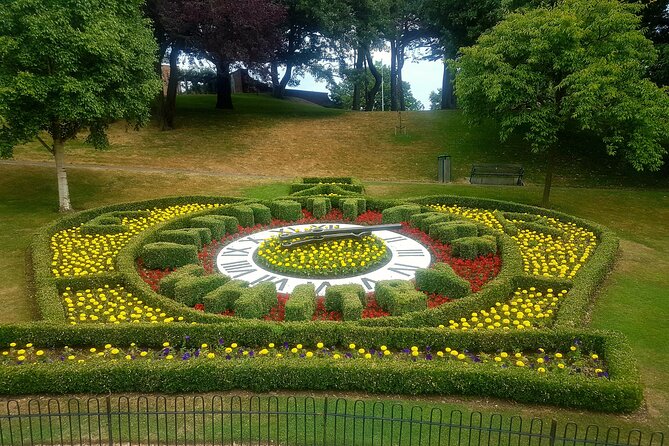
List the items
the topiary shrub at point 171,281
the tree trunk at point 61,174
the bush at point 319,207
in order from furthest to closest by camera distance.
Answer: the tree trunk at point 61,174
the bush at point 319,207
the topiary shrub at point 171,281

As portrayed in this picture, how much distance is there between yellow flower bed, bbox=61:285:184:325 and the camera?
1102 centimetres

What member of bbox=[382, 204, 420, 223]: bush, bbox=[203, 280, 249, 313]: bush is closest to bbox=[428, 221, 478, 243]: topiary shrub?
bbox=[382, 204, 420, 223]: bush

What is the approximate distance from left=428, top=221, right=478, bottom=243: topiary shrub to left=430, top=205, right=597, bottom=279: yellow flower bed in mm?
1390

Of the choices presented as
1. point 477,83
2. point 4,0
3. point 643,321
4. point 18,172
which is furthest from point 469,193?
point 18,172

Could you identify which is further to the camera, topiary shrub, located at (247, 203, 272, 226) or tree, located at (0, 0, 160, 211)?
topiary shrub, located at (247, 203, 272, 226)

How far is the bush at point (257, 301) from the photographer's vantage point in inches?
427

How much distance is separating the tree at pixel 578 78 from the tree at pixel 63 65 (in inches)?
502

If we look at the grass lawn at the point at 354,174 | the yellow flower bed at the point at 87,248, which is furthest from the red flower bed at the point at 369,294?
the grass lawn at the point at 354,174

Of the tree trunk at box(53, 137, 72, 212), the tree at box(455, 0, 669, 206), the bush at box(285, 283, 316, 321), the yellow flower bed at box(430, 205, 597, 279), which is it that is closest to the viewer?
the bush at box(285, 283, 316, 321)

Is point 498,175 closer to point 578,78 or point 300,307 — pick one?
point 578,78

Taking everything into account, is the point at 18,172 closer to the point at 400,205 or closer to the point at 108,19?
the point at 108,19

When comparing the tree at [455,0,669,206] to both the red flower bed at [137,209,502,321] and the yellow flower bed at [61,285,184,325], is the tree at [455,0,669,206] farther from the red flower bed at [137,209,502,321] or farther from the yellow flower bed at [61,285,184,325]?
the yellow flower bed at [61,285,184,325]

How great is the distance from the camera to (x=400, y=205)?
733 inches

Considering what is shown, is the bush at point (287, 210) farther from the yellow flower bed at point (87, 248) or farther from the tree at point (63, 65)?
the tree at point (63, 65)
